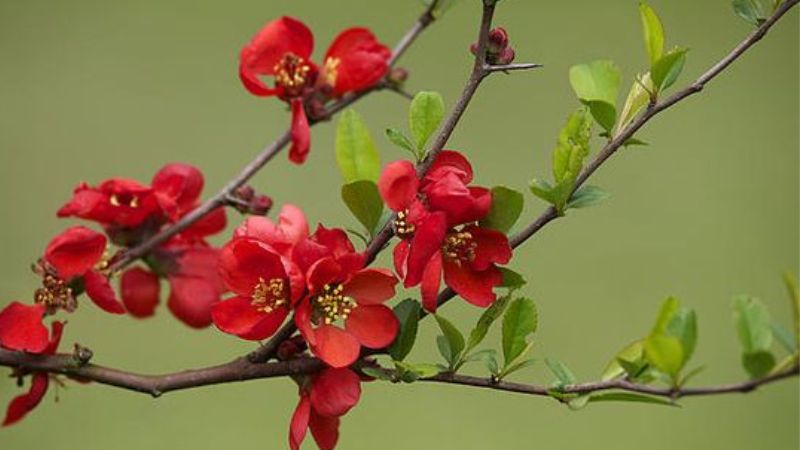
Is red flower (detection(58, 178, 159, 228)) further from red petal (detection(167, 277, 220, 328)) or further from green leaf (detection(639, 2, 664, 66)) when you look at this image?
green leaf (detection(639, 2, 664, 66))

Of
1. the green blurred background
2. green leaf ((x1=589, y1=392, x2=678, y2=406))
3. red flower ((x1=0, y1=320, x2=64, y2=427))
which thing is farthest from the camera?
the green blurred background

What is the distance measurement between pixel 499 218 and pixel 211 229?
20 cm

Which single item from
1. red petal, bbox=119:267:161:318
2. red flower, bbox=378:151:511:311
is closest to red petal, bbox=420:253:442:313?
red flower, bbox=378:151:511:311

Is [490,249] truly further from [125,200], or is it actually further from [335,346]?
[125,200]

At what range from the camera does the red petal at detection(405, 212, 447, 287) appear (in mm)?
368

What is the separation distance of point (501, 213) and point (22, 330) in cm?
19

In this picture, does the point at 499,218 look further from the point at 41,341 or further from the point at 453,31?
the point at 453,31

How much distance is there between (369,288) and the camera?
396 mm

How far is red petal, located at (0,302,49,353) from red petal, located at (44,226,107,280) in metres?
0.03

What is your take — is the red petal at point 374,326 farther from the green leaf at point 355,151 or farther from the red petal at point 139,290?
the red petal at point 139,290

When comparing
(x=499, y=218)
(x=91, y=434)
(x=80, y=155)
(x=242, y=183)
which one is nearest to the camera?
(x=499, y=218)

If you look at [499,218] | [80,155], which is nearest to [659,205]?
[80,155]

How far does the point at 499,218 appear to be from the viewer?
39 centimetres

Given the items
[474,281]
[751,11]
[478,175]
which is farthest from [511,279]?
[478,175]
